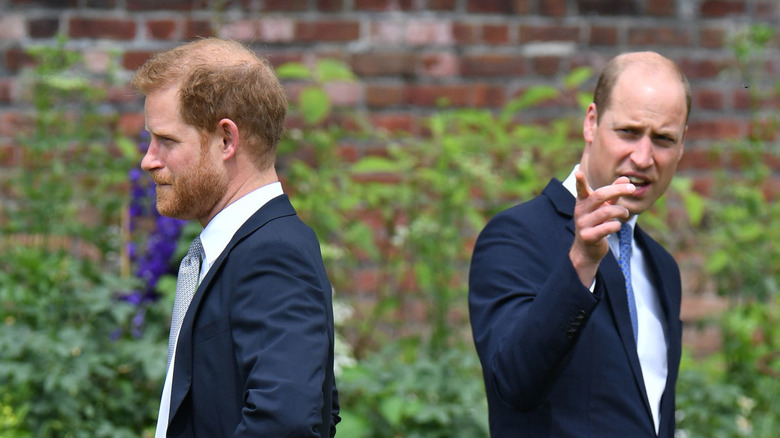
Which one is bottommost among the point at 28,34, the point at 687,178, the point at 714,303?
the point at 714,303

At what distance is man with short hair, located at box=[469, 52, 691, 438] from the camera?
2000mm

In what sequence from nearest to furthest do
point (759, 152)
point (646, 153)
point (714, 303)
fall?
point (646, 153) < point (759, 152) < point (714, 303)

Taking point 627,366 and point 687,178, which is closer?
point 627,366

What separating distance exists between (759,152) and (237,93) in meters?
2.99

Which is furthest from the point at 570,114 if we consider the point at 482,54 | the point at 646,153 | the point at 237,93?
the point at 237,93

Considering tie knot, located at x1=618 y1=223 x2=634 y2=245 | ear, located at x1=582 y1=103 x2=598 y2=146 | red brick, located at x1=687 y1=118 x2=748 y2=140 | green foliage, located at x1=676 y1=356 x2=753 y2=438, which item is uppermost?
ear, located at x1=582 y1=103 x2=598 y2=146

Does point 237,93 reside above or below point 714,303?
above

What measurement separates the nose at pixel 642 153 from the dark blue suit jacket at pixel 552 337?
184 mm

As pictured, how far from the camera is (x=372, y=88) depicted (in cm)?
439

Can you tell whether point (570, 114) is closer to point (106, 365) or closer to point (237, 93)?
point (106, 365)

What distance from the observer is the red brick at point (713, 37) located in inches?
180

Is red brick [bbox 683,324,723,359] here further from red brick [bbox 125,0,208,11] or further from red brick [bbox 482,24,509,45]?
red brick [bbox 125,0,208,11]

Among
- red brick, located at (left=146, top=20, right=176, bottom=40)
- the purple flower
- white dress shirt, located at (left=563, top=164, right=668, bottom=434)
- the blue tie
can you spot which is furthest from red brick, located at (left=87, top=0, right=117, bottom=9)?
the blue tie

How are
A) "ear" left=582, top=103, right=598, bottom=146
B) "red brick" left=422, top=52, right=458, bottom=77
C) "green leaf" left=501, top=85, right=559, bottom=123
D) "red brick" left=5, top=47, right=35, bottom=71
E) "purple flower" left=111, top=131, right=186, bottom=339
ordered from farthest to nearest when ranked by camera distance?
"red brick" left=422, top=52, right=458, bottom=77
"red brick" left=5, top=47, right=35, bottom=71
"green leaf" left=501, top=85, right=559, bottom=123
"purple flower" left=111, top=131, right=186, bottom=339
"ear" left=582, top=103, right=598, bottom=146
